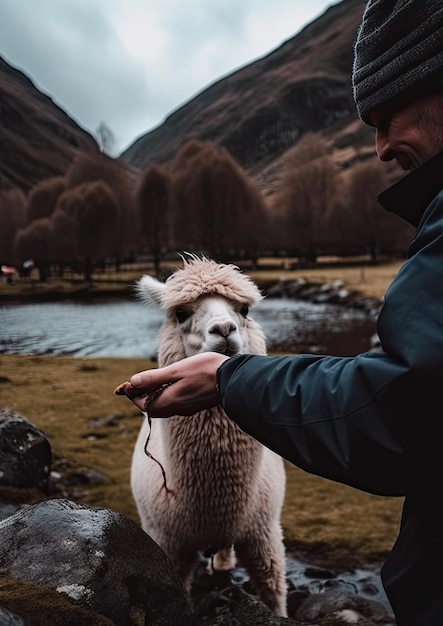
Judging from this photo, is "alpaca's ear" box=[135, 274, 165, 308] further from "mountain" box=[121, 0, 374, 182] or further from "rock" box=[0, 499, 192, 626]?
"mountain" box=[121, 0, 374, 182]

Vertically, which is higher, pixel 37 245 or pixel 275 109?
pixel 275 109

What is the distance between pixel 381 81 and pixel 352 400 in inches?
29.4

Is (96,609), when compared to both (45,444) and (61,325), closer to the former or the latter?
(45,444)

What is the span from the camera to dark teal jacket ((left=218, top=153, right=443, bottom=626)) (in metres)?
0.95

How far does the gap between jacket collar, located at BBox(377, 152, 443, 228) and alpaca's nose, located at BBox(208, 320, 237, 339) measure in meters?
1.51

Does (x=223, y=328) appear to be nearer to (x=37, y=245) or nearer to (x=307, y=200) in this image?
(x=37, y=245)

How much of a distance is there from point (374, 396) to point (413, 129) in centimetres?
65

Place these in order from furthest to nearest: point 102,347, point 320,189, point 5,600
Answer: point 320,189, point 102,347, point 5,600

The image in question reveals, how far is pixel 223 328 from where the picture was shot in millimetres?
2773

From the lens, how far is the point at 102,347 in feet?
17.1

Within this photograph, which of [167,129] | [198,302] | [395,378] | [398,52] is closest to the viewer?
[395,378]

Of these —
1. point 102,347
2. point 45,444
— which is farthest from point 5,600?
point 102,347

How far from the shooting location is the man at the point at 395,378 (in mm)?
966

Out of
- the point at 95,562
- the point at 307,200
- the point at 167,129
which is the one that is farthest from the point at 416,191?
the point at 307,200
